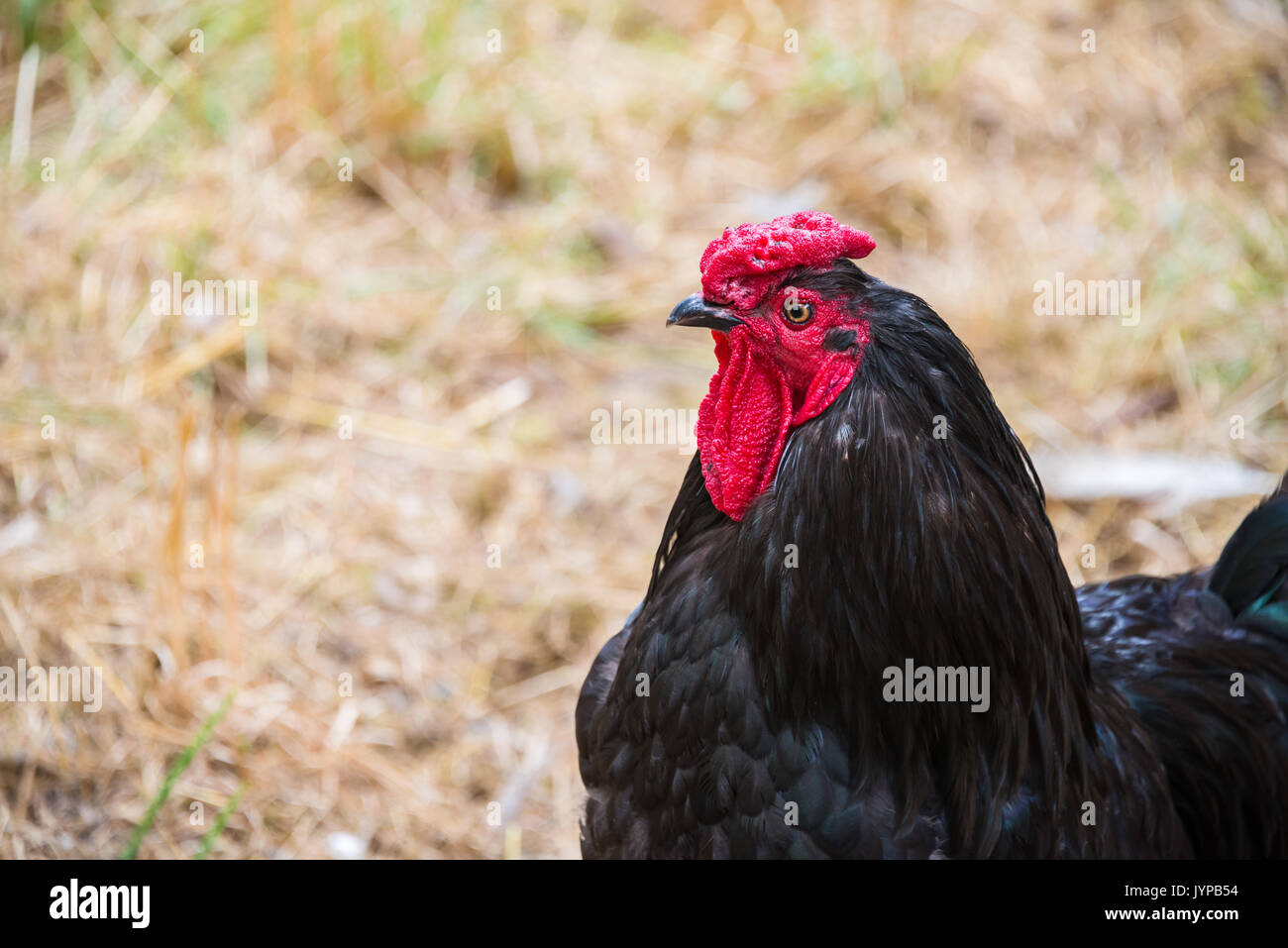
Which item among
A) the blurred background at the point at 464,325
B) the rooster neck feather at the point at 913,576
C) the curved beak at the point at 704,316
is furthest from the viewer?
the blurred background at the point at 464,325

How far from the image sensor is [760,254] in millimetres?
2498

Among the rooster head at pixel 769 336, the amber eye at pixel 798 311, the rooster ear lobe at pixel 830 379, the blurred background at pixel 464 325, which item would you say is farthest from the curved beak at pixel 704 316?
the blurred background at pixel 464 325

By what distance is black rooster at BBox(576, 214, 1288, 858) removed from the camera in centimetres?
242

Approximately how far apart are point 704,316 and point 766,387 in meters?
0.19

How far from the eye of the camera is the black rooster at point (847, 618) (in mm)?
2422

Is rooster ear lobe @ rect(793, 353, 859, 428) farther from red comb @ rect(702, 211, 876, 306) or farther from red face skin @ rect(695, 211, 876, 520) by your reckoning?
red comb @ rect(702, 211, 876, 306)

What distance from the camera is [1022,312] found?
20.0 feet

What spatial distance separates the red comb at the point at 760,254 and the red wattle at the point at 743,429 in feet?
0.33

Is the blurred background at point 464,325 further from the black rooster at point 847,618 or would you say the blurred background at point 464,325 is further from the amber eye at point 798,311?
the amber eye at point 798,311

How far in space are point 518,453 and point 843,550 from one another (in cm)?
313

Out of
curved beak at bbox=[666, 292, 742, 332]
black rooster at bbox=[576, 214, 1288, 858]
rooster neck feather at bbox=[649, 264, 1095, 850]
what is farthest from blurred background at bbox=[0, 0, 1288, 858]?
curved beak at bbox=[666, 292, 742, 332]
